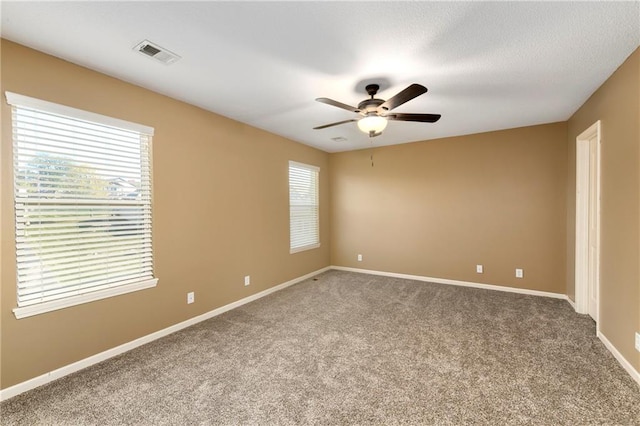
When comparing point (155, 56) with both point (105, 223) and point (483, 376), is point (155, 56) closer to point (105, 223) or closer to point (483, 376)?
point (105, 223)

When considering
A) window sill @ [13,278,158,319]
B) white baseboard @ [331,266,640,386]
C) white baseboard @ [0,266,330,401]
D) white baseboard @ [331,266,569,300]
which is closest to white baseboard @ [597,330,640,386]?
white baseboard @ [331,266,640,386]

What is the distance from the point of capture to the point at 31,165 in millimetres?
2119

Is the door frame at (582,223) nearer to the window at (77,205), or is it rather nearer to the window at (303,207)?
the window at (303,207)

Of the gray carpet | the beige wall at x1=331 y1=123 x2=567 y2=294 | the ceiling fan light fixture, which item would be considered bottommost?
the gray carpet

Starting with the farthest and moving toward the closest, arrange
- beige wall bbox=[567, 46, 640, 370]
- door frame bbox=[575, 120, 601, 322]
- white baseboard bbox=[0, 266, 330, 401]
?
door frame bbox=[575, 120, 601, 322], beige wall bbox=[567, 46, 640, 370], white baseboard bbox=[0, 266, 330, 401]

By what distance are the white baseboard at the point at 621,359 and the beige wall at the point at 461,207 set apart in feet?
5.12

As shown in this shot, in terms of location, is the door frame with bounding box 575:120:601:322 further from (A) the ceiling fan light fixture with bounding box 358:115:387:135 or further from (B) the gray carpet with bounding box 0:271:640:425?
(A) the ceiling fan light fixture with bounding box 358:115:387:135

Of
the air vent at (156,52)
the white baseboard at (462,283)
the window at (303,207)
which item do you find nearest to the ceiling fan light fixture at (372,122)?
the air vent at (156,52)

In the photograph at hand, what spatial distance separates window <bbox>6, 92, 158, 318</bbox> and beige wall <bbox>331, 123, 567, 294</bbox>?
12.4 ft

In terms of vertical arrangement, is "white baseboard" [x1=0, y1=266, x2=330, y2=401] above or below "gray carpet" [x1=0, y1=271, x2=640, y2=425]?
above

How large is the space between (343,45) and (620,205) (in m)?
2.69

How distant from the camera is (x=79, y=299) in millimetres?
2359

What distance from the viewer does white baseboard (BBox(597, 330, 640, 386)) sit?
2105mm

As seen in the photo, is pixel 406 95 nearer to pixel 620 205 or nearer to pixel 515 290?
pixel 620 205
